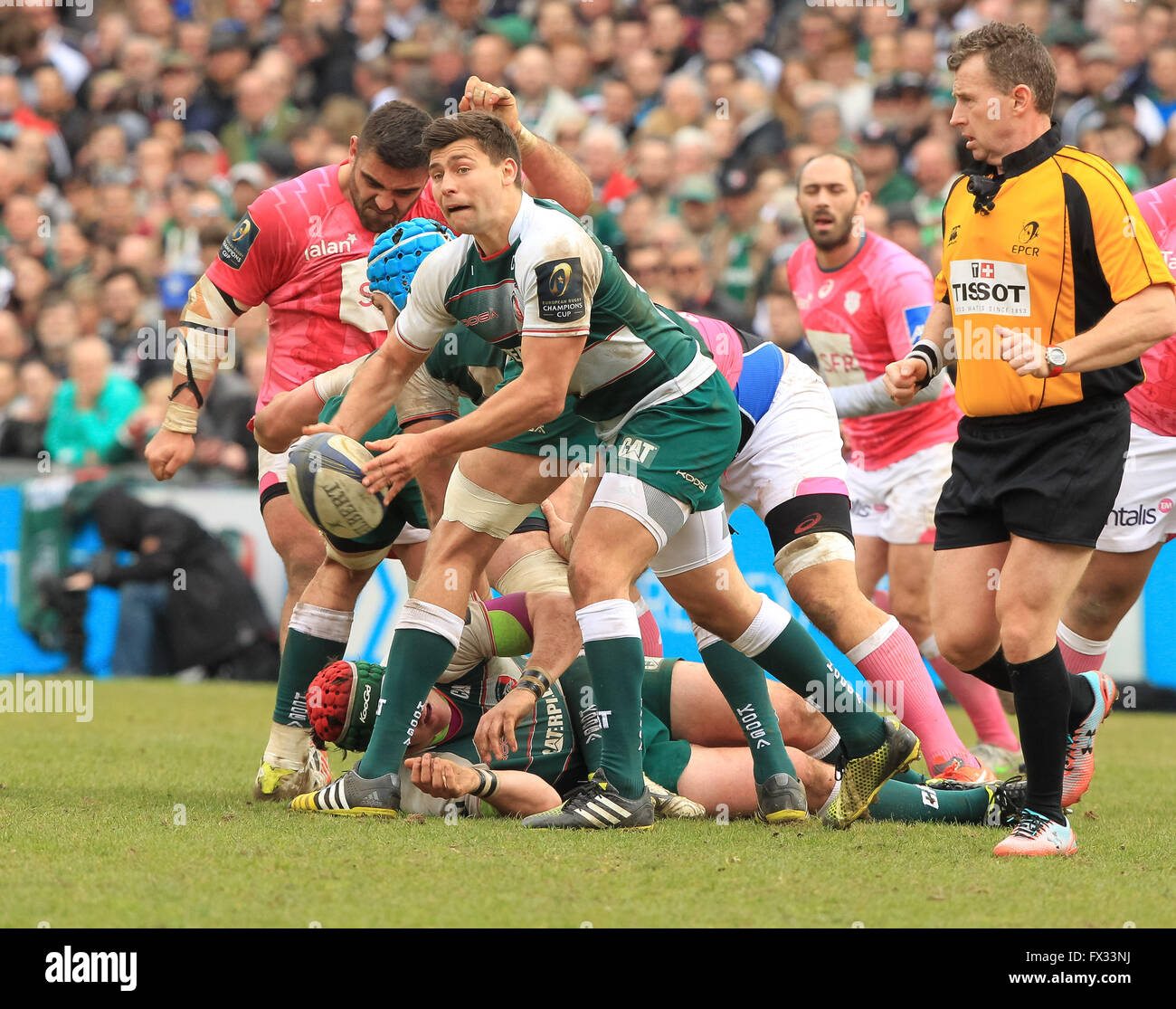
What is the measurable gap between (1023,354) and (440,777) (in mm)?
2185

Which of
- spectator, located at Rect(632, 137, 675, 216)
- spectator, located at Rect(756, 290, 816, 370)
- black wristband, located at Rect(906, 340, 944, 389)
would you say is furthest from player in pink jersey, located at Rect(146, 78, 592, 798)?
spectator, located at Rect(632, 137, 675, 216)

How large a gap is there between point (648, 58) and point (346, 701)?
963 cm

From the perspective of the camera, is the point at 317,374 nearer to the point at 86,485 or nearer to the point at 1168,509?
the point at 1168,509

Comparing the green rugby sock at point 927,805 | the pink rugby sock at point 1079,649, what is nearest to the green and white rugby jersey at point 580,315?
the green rugby sock at point 927,805

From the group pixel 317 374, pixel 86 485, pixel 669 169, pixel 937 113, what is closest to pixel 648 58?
pixel 669 169

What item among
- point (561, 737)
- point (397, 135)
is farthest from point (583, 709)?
point (397, 135)

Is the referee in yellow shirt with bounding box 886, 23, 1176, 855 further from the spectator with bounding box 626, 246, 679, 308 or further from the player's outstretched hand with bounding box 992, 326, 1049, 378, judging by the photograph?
the spectator with bounding box 626, 246, 679, 308

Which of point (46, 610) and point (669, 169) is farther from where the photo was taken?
point (669, 169)

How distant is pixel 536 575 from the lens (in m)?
5.82

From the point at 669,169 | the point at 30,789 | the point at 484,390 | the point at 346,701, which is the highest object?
the point at 669,169

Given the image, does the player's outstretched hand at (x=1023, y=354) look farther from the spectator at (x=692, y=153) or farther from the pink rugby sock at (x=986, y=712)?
the spectator at (x=692, y=153)

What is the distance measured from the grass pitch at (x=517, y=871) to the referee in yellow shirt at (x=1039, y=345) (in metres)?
0.44

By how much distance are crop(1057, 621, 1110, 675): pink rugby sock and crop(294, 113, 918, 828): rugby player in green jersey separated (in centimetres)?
120

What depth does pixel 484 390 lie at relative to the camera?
590 centimetres
